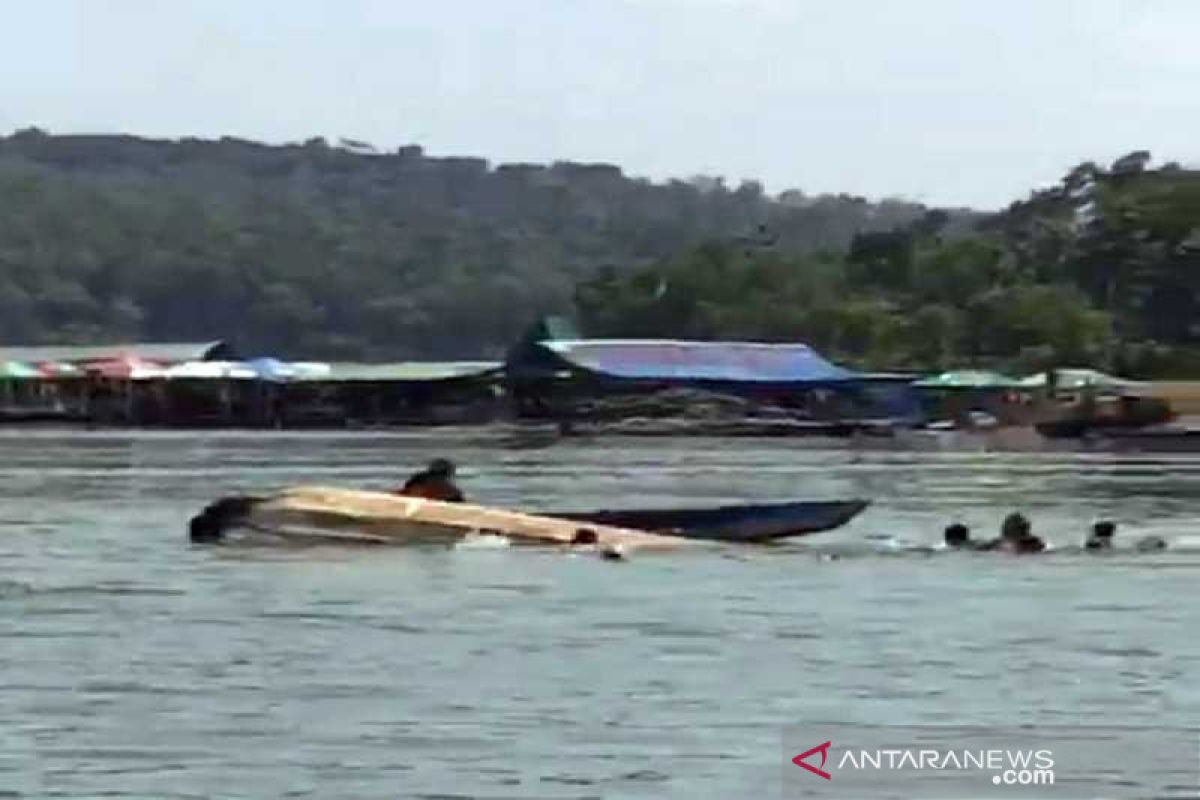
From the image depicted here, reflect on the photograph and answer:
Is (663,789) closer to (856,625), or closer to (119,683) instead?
(119,683)

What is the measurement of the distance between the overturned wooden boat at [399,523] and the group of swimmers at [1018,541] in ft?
12.6

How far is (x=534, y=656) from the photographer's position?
30281 mm

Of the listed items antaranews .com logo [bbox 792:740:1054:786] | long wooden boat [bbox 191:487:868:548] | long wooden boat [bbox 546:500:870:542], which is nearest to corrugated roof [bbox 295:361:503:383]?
long wooden boat [bbox 546:500:870:542]

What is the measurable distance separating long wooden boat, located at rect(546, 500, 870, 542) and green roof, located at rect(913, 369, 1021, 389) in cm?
7368

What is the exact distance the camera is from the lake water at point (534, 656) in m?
Answer: 23.4

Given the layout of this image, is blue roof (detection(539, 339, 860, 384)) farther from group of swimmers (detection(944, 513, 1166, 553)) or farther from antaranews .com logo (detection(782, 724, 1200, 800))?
antaranews .com logo (detection(782, 724, 1200, 800))

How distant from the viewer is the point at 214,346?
139m

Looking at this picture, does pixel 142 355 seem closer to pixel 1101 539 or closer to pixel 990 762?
pixel 1101 539

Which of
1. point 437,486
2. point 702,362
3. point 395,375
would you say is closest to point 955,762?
point 437,486

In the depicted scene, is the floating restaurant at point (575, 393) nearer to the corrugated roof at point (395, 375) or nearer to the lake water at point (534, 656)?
the corrugated roof at point (395, 375)

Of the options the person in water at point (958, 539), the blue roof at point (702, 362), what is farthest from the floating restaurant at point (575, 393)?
the person in water at point (958, 539)

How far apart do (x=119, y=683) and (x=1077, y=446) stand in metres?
79.8

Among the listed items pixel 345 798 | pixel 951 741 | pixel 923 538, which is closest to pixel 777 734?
pixel 951 741

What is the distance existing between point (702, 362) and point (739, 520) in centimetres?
7270
